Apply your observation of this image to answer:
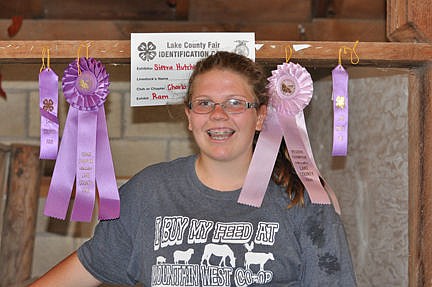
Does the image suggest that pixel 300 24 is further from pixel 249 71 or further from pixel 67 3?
pixel 249 71

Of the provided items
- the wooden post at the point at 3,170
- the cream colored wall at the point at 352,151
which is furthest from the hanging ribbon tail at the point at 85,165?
the wooden post at the point at 3,170

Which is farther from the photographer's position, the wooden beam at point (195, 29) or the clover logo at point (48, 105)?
the wooden beam at point (195, 29)

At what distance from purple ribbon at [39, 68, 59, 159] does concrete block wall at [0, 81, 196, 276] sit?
1.97 m

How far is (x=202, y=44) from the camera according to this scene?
1.82 m

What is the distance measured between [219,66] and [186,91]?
4.2 inches

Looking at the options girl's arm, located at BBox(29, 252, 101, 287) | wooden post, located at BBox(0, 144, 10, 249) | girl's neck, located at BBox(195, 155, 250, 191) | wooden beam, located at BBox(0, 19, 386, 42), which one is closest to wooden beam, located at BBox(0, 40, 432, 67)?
girl's neck, located at BBox(195, 155, 250, 191)

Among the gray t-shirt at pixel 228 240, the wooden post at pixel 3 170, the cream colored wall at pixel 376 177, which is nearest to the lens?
the gray t-shirt at pixel 228 240

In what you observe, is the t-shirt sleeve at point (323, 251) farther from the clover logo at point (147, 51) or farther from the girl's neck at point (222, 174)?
the clover logo at point (147, 51)

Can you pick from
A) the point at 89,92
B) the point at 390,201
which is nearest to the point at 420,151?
the point at 89,92

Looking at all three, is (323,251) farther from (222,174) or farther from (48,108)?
(48,108)

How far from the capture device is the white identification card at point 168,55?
5.90 ft

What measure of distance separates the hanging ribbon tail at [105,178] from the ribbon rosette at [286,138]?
0.29 meters

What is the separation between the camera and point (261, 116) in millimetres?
1863

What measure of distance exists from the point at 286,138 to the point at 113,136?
209cm
